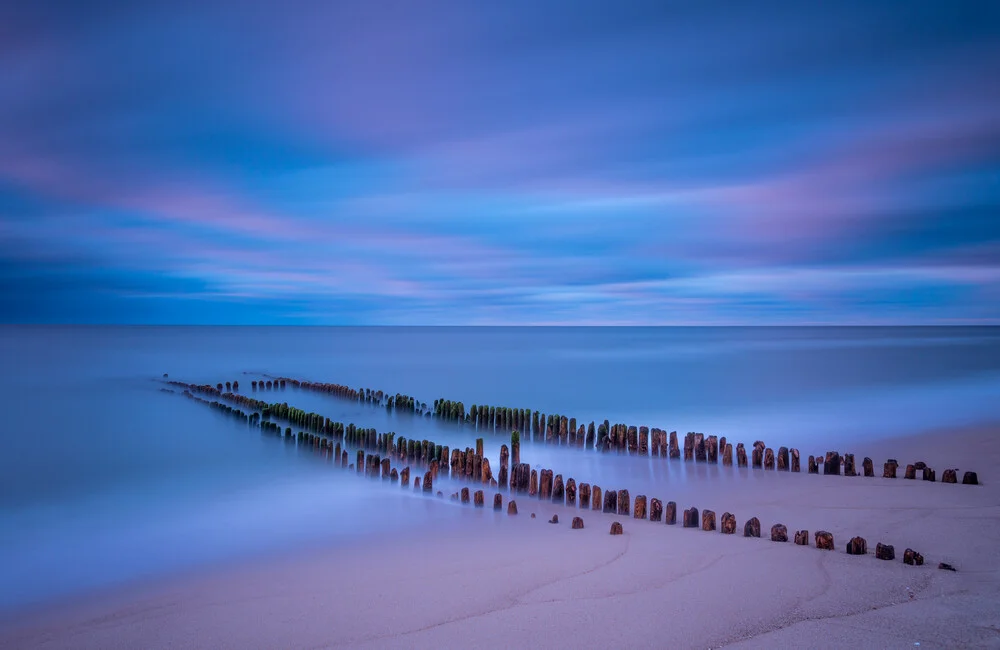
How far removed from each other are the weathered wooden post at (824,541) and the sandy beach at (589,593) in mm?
100

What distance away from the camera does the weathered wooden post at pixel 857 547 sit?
594cm

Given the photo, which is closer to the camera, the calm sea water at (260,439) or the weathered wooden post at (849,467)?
the calm sea water at (260,439)

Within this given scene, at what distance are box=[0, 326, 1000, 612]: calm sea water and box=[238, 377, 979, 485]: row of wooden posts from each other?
66 centimetres

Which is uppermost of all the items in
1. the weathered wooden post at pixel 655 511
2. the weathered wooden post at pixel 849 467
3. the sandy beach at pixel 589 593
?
the weathered wooden post at pixel 849 467

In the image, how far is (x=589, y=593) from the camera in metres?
5.38

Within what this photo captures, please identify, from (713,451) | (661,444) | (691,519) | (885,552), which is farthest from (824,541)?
(661,444)

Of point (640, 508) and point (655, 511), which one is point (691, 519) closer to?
point (655, 511)

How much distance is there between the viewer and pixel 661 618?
15.8ft

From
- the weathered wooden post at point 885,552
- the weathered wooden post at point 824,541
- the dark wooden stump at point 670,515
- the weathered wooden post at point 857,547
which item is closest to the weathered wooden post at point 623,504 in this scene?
the dark wooden stump at point 670,515

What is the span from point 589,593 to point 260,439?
12119mm

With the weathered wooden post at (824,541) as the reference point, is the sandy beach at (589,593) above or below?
below

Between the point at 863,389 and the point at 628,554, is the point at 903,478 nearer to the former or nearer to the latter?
the point at 628,554

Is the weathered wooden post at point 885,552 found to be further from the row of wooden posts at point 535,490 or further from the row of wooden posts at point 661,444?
the row of wooden posts at point 661,444

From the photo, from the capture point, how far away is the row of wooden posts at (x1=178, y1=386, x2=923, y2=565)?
6.43 m
